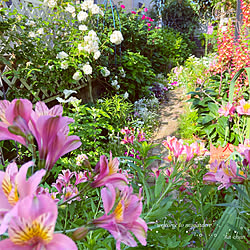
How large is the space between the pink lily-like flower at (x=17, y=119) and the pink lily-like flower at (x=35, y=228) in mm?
110

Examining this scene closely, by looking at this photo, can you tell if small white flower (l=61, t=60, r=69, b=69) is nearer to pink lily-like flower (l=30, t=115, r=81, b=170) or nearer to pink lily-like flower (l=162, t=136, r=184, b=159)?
pink lily-like flower (l=162, t=136, r=184, b=159)

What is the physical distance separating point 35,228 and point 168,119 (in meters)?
4.09

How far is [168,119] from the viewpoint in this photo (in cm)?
423

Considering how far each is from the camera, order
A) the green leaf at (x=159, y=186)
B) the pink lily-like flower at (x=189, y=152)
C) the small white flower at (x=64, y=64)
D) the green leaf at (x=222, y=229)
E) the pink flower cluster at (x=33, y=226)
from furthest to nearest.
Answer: the small white flower at (x=64, y=64) < the pink lily-like flower at (x=189, y=152) < the green leaf at (x=159, y=186) < the green leaf at (x=222, y=229) < the pink flower cluster at (x=33, y=226)

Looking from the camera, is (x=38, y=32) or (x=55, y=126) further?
(x=38, y=32)

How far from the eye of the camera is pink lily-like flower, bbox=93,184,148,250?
0.28 metres

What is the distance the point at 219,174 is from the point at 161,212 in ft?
0.63

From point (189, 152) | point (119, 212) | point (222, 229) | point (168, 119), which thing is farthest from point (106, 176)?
point (168, 119)

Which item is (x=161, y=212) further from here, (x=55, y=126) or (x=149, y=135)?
(x=149, y=135)

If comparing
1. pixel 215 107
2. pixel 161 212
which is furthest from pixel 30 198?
pixel 215 107

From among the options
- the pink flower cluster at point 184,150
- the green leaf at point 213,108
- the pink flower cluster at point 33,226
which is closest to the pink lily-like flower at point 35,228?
the pink flower cluster at point 33,226

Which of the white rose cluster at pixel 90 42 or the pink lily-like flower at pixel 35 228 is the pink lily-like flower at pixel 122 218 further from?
the white rose cluster at pixel 90 42

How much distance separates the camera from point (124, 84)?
419cm

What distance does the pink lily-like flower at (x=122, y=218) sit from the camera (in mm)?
281
